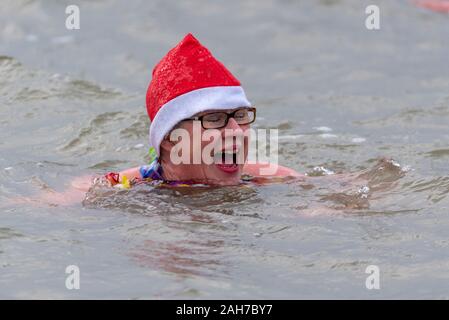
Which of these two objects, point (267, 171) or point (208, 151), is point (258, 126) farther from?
point (208, 151)

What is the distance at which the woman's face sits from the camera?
6.50 meters

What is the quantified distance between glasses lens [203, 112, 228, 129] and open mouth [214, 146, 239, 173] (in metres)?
0.18

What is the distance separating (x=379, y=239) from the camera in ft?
19.3

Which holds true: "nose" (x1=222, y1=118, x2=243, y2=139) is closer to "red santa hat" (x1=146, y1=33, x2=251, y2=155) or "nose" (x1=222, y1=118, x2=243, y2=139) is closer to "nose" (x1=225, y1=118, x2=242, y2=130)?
"nose" (x1=225, y1=118, x2=242, y2=130)

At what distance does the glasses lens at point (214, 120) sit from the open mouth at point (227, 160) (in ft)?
0.58

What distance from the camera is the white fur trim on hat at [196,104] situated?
21.5 feet
